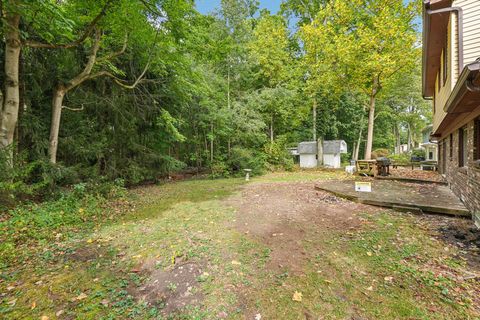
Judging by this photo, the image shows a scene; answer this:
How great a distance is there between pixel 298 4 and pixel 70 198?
23430 mm

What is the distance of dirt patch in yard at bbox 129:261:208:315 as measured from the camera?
230 centimetres

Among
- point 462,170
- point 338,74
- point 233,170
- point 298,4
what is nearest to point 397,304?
point 462,170

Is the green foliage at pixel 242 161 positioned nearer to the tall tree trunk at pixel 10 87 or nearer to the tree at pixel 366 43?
the tree at pixel 366 43

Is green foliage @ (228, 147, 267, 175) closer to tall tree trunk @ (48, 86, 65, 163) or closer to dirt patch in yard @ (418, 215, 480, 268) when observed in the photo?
tall tree trunk @ (48, 86, 65, 163)

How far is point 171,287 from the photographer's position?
255 cm

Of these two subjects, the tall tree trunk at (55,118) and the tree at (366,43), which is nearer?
the tall tree trunk at (55,118)

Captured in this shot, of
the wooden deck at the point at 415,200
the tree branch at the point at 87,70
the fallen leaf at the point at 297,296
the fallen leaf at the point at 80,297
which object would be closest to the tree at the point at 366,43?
the wooden deck at the point at 415,200

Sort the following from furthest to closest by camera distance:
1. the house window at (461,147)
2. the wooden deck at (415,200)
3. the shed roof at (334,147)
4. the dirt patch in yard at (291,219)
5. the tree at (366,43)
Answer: the shed roof at (334,147) < the tree at (366,43) < the house window at (461,147) < the wooden deck at (415,200) < the dirt patch in yard at (291,219)

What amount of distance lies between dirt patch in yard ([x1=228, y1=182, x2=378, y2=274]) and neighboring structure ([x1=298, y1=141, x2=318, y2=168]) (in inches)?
570

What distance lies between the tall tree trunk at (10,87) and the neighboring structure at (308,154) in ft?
64.1

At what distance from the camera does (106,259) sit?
323 centimetres

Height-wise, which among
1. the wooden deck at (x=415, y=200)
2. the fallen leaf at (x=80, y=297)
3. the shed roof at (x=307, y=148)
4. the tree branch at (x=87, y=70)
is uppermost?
the tree branch at (x=87, y=70)

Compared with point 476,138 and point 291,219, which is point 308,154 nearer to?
point 476,138

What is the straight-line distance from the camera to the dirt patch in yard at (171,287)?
90.7 inches
